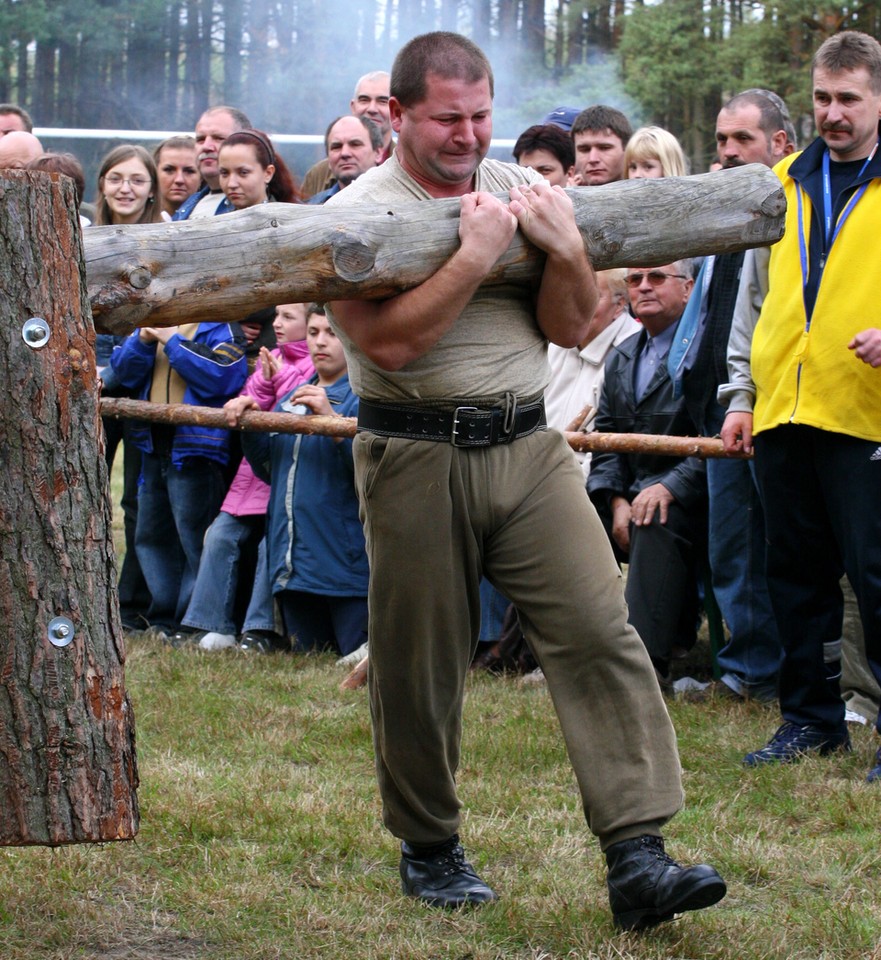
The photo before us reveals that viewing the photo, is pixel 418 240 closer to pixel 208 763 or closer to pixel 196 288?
pixel 196 288

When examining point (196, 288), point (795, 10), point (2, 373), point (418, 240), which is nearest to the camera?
point (2, 373)

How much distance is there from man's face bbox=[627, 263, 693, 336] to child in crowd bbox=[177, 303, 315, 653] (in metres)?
1.68

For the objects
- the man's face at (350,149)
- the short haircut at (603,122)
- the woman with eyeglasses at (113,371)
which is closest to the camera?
the short haircut at (603,122)

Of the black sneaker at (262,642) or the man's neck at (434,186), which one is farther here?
the black sneaker at (262,642)

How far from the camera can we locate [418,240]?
10.8 ft

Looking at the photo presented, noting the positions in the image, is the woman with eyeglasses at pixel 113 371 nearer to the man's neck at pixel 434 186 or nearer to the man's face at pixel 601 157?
the man's face at pixel 601 157

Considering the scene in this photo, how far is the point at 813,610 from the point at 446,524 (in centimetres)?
195

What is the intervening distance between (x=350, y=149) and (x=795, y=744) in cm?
412

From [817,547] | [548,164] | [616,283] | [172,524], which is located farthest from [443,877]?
[548,164]

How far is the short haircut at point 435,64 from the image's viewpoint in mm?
3385

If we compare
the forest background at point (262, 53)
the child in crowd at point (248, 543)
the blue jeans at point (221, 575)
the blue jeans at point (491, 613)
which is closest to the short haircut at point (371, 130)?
the child in crowd at point (248, 543)

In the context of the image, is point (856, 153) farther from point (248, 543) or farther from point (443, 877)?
point (248, 543)

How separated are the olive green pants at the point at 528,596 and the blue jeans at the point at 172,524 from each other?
12.4ft

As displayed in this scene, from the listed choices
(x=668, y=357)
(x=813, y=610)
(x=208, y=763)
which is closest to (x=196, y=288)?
(x=208, y=763)
